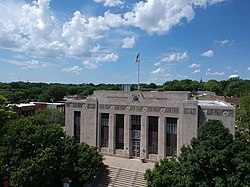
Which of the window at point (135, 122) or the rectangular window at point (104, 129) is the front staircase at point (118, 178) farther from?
the window at point (135, 122)

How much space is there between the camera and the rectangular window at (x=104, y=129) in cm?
3653

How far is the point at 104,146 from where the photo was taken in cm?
3691

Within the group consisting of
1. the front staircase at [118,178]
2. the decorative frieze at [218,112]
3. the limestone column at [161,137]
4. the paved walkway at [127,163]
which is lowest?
the front staircase at [118,178]

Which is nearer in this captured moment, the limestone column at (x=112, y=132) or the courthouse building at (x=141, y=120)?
the courthouse building at (x=141, y=120)

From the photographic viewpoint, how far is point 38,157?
23906mm

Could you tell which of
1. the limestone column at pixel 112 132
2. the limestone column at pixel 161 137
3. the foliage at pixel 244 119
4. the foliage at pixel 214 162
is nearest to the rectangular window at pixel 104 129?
the limestone column at pixel 112 132

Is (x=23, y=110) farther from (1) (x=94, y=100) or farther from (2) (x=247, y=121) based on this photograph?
(2) (x=247, y=121)

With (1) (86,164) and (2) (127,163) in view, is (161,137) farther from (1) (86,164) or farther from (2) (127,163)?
(1) (86,164)

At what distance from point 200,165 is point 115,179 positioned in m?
11.9

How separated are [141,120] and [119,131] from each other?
427 cm

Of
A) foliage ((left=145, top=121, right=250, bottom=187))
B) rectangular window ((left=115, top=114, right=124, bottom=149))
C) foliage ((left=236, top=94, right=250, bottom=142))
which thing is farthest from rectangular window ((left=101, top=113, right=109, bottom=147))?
foliage ((left=236, top=94, right=250, bottom=142))

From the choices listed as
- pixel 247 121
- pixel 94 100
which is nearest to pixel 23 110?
pixel 94 100

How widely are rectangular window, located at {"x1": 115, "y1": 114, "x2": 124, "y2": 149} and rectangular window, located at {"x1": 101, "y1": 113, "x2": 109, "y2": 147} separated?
5.41 feet

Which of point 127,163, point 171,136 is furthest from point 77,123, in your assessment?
point 171,136
